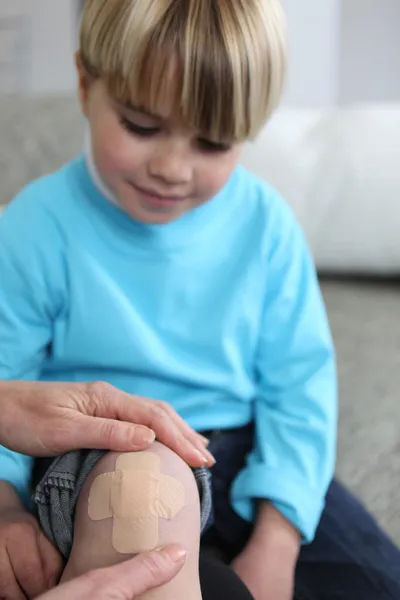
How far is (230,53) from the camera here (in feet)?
2.53

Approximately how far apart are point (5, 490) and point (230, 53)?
1.84 feet

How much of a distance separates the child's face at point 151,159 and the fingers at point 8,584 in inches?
16.9

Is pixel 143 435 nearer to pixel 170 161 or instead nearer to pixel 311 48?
pixel 170 161

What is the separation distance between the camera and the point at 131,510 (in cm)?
61

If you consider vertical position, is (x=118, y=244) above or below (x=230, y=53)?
below

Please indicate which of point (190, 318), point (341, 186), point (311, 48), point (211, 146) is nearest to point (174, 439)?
point (190, 318)

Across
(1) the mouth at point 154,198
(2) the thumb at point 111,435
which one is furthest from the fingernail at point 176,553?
(1) the mouth at point 154,198

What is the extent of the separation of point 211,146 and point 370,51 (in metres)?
1.77

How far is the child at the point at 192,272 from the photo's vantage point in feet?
2.56

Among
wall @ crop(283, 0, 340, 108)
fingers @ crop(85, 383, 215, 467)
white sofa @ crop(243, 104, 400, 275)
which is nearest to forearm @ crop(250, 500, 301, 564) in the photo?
fingers @ crop(85, 383, 215, 467)

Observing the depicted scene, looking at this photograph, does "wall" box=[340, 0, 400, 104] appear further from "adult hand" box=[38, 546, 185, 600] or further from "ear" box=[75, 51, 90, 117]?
"adult hand" box=[38, 546, 185, 600]

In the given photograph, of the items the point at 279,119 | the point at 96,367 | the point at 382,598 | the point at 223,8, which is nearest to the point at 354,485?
the point at 382,598

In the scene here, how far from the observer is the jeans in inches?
32.4

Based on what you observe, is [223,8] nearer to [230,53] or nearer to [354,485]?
[230,53]
